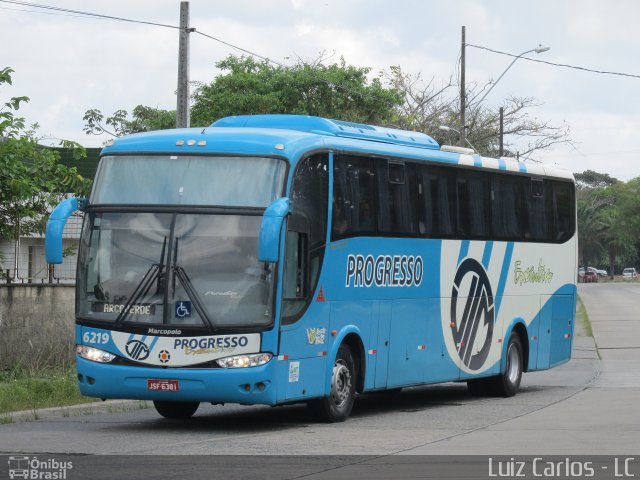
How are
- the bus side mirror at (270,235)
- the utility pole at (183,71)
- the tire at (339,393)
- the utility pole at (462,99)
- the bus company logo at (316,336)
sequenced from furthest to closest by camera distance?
the utility pole at (462,99)
the utility pole at (183,71)
the tire at (339,393)
the bus company logo at (316,336)
the bus side mirror at (270,235)

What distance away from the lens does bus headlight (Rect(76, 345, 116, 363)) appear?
15.0 m

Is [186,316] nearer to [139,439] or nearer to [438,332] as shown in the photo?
[139,439]

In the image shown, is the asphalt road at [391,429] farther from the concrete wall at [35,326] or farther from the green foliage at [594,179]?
the green foliage at [594,179]

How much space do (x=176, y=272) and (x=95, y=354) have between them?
1.37m

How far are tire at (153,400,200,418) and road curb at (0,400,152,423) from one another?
1.37 m

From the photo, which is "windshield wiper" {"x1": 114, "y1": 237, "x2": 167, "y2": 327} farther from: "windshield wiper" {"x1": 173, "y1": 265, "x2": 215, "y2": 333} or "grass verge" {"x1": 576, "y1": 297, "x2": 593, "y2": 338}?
"grass verge" {"x1": 576, "y1": 297, "x2": 593, "y2": 338}

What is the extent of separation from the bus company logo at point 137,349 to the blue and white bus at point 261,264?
0.01 meters

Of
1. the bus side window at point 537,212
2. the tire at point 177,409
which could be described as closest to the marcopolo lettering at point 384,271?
the tire at point 177,409

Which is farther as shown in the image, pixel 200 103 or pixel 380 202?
pixel 200 103

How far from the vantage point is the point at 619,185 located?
481ft

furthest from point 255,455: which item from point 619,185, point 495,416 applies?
point 619,185

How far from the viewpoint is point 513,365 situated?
2161 centimetres

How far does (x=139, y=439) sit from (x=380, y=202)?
15.8 feet

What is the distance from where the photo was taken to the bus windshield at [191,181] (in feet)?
49.2
